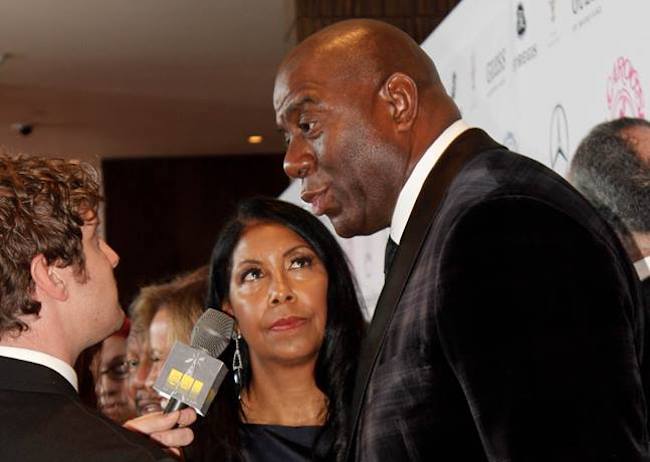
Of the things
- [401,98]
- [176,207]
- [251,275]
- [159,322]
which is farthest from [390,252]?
[176,207]

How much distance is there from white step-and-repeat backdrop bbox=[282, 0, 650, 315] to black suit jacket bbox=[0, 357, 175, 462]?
3.27 feet

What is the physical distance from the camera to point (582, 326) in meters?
1.25

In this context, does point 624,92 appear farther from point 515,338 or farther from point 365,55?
point 515,338

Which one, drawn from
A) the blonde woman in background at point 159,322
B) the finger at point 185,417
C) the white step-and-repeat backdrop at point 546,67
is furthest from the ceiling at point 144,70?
the finger at point 185,417

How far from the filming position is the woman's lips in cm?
251

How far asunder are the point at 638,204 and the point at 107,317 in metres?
0.88

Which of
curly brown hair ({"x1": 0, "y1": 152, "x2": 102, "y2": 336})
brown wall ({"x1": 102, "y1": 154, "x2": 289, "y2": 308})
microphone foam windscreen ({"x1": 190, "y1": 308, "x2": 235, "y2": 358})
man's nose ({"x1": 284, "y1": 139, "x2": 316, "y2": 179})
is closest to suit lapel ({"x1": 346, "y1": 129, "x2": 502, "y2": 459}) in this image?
man's nose ({"x1": 284, "y1": 139, "x2": 316, "y2": 179})

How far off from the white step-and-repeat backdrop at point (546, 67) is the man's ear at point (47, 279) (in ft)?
3.20

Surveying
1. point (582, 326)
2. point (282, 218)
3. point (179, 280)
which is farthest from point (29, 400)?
point (179, 280)

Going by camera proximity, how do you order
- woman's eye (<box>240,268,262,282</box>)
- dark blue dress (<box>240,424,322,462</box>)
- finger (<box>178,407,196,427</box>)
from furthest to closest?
woman's eye (<box>240,268,262,282</box>) → dark blue dress (<box>240,424,322,462</box>) → finger (<box>178,407,196,427</box>)

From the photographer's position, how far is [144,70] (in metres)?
8.02

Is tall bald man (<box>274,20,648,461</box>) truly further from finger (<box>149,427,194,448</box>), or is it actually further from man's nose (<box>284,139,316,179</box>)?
finger (<box>149,427,194,448</box>)

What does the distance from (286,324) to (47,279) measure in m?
1.01

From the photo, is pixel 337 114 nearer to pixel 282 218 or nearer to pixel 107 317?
pixel 107 317
